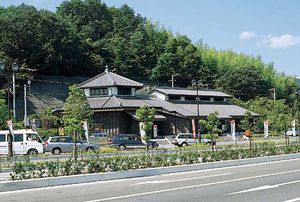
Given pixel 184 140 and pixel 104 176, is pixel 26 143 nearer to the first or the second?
pixel 104 176

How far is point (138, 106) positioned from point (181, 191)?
40296 mm

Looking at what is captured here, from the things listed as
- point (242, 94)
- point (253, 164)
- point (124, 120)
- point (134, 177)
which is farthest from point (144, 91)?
point (134, 177)

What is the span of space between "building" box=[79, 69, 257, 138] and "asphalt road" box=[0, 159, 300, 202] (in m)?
35.1

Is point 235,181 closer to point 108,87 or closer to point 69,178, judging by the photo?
point 69,178

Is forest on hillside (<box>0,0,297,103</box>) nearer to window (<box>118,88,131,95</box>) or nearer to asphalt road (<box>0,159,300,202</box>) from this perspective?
window (<box>118,88,131,95</box>)

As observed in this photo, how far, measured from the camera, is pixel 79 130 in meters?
29.5

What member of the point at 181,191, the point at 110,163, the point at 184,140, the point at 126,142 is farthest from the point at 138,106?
the point at 181,191

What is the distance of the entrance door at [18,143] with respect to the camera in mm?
32094

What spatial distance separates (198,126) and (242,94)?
4013 centimetres

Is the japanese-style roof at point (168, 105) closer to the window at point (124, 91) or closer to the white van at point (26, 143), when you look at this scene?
the window at point (124, 91)

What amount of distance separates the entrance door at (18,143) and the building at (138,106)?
756 inches

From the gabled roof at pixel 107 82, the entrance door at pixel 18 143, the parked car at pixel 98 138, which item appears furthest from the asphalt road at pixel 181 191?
the gabled roof at pixel 107 82

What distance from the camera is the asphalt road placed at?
11.5 m

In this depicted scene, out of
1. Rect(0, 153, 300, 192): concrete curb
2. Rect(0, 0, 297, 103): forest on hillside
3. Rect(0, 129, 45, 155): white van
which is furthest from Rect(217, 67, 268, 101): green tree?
Rect(0, 153, 300, 192): concrete curb
